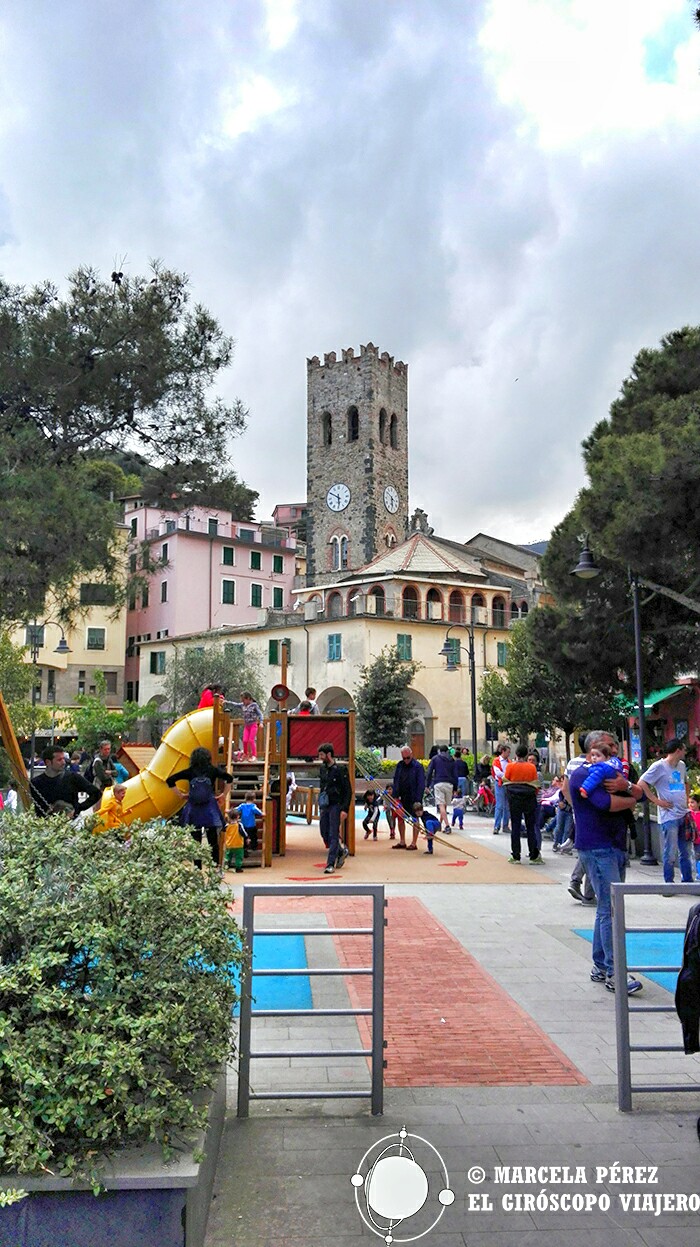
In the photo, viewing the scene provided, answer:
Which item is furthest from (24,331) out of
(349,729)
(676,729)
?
(676,729)

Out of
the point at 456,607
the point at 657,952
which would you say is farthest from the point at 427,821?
the point at 456,607

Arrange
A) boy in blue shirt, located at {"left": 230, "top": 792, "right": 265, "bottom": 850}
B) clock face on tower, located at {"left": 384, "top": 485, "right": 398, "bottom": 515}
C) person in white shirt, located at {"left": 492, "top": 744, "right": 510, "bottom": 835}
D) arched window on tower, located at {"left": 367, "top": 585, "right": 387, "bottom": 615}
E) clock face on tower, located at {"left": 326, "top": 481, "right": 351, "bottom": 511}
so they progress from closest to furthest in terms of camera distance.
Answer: boy in blue shirt, located at {"left": 230, "top": 792, "right": 265, "bottom": 850}
person in white shirt, located at {"left": 492, "top": 744, "right": 510, "bottom": 835}
arched window on tower, located at {"left": 367, "top": 585, "right": 387, "bottom": 615}
clock face on tower, located at {"left": 384, "top": 485, "right": 398, "bottom": 515}
clock face on tower, located at {"left": 326, "top": 481, "right": 351, "bottom": 511}

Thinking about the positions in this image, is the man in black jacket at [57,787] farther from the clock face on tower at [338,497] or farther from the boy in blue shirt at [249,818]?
the clock face on tower at [338,497]

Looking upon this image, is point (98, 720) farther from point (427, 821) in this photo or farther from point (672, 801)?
point (672, 801)

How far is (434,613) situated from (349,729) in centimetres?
3757

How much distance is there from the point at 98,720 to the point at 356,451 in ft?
107

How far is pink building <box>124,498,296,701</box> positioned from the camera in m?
58.0

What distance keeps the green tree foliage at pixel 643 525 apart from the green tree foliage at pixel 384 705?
22.0 metres

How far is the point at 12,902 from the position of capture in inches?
134

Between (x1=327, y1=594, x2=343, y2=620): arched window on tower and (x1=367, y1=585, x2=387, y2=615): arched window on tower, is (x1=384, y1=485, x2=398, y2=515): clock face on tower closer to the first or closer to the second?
(x1=327, y1=594, x2=343, y2=620): arched window on tower

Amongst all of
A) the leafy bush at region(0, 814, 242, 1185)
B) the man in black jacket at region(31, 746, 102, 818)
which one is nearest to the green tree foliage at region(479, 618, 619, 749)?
the man in black jacket at region(31, 746, 102, 818)

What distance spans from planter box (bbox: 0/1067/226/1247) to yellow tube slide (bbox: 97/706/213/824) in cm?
1087

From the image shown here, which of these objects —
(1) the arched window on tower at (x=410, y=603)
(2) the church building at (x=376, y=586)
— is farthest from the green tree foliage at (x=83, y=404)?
(1) the arched window on tower at (x=410, y=603)

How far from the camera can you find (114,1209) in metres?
2.97
